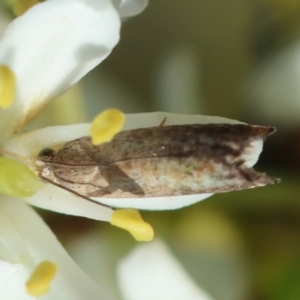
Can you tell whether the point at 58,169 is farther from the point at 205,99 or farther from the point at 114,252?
the point at 205,99

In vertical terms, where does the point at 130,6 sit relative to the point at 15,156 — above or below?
above

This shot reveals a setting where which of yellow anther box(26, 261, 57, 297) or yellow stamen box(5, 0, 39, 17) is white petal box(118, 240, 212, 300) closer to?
yellow anther box(26, 261, 57, 297)

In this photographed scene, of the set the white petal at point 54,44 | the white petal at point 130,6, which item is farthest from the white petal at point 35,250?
the white petal at point 130,6

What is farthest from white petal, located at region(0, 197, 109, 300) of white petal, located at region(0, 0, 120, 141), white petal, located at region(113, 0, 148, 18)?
white petal, located at region(113, 0, 148, 18)

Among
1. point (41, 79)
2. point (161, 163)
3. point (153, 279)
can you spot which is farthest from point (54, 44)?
point (153, 279)

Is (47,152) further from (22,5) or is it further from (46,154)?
(22,5)

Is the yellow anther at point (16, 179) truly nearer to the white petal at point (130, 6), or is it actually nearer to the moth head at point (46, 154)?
the moth head at point (46, 154)
